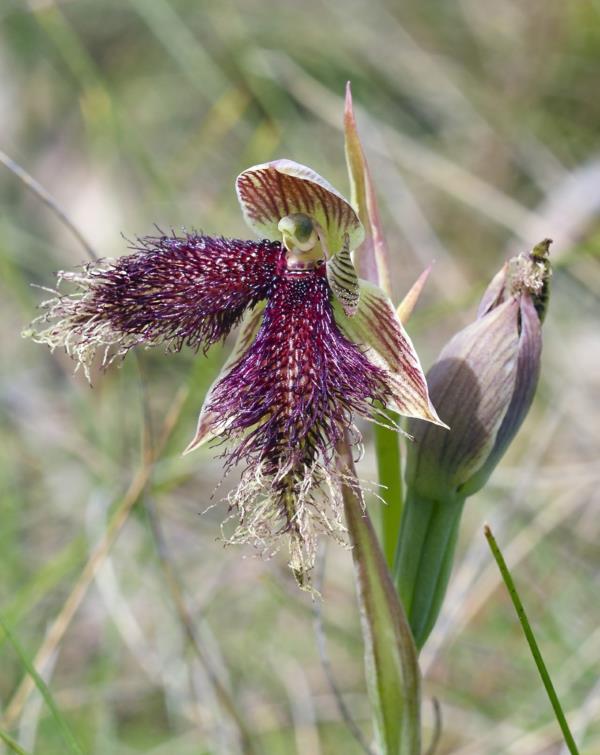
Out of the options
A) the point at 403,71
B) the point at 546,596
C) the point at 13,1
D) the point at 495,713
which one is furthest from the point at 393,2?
the point at 495,713

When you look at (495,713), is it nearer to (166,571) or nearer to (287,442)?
(166,571)

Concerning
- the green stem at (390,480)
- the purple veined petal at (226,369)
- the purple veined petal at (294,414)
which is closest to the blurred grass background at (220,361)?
the purple veined petal at (294,414)

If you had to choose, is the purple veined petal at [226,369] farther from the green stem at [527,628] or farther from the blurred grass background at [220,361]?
the green stem at [527,628]

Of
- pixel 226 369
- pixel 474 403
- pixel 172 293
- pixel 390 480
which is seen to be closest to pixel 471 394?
pixel 474 403

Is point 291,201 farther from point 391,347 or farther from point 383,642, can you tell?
point 383,642

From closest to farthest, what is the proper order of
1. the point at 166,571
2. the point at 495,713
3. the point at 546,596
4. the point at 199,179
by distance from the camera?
the point at 166,571, the point at 495,713, the point at 546,596, the point at 199,179

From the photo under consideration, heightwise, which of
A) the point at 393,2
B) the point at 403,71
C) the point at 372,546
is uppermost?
the point at 393,2

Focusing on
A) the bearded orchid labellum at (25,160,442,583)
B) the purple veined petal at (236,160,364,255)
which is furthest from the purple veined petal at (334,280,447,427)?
the purple veined petal at (236,160,364,255)

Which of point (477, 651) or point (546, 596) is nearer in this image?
point (477, 651)

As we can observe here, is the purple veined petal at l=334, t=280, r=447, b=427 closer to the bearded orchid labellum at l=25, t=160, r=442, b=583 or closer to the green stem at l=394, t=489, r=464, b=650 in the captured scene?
the bearded orchid labellum at l=25, t=160, r=442, b=583
